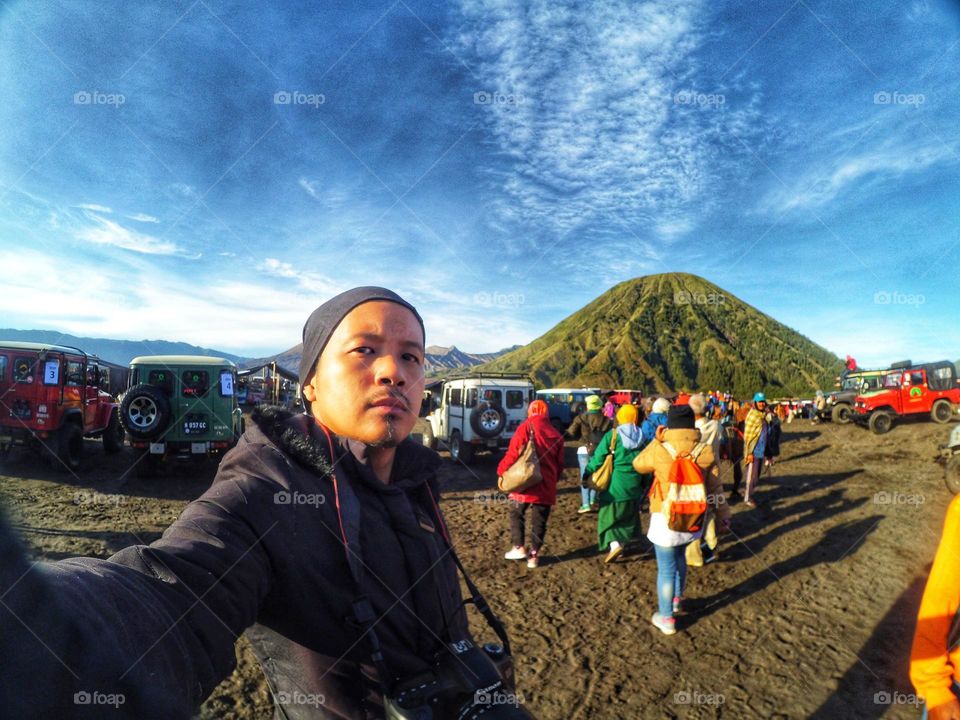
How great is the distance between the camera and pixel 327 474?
1193 mm

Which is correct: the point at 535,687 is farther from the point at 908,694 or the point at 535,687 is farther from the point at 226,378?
the point at 226,378

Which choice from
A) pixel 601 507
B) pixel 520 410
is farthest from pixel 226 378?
pixel 601 507

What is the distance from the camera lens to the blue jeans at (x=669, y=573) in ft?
14.6

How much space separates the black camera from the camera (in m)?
1.04

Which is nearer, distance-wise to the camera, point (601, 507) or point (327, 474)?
point (327, 474)

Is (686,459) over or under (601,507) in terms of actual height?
over

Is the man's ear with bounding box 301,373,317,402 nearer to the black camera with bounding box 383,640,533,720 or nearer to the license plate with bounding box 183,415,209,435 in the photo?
the black camera with bounding box 383,640,533,720

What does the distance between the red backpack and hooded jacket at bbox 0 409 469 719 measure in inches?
136

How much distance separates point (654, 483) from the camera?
462 centimetres

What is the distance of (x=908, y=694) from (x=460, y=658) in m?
4.74

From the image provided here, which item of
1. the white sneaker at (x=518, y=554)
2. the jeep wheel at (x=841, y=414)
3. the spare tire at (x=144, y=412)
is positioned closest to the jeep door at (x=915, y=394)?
the jeep wheel at (x=841, y=414)

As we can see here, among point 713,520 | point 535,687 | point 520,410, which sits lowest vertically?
point 535,687

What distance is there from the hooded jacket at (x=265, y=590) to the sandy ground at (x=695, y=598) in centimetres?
15

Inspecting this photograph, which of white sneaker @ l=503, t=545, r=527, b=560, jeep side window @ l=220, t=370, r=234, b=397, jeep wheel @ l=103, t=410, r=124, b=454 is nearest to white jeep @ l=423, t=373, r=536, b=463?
jeep side window @ l=220, t=370, r=234, b=397
